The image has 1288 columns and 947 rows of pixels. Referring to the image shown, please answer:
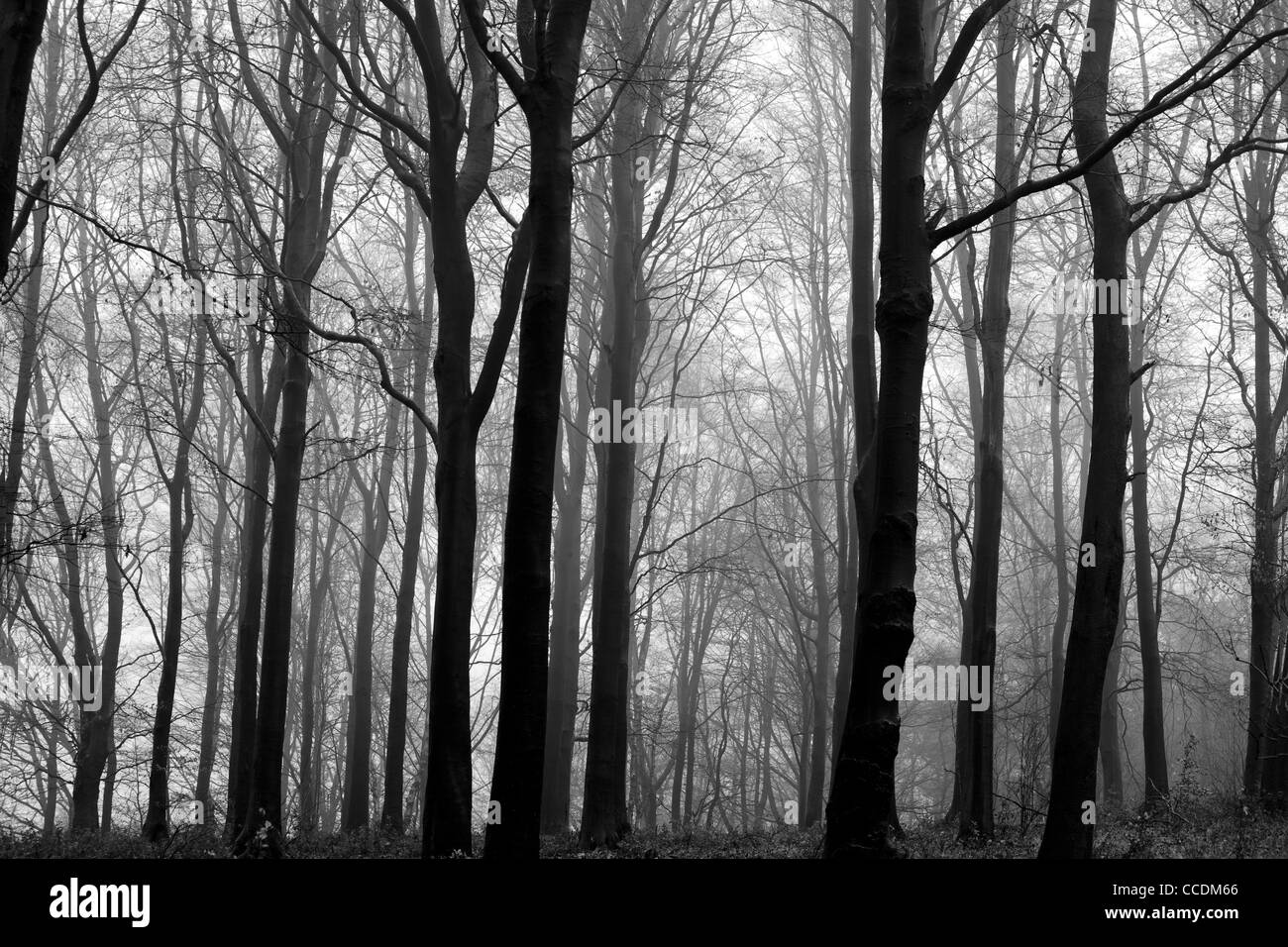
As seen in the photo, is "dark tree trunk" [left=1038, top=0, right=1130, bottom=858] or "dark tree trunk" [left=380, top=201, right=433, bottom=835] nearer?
"dark tree trunk" [left=1038, top=0, right=1130, bottom=858]

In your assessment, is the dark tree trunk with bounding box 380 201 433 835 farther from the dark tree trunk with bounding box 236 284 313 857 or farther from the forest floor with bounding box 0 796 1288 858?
the dark tree trunk with bounding box 236 284 313 857

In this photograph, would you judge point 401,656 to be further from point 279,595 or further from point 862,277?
point 862,277

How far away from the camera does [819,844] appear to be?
9.34 m

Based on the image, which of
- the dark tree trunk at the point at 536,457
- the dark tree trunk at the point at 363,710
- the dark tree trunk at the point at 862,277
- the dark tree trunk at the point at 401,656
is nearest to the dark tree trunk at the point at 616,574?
the dark tree trunk at the point at 862,277

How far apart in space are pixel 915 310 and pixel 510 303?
3.85 meters

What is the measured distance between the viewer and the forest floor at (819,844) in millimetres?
8516

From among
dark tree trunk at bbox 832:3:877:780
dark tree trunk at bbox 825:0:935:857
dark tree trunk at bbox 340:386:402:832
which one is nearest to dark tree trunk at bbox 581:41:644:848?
dark tree trunk at bbox 832:3:877:780

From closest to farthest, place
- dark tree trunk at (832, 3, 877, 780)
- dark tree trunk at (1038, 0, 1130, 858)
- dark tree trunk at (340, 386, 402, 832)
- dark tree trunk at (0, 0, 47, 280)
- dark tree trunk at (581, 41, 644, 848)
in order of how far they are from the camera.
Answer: dark tree trunk at (0, 0, 47, 280)
dark tree trunk at (1038, 0, 1130, 858)
dark tree trunk at (832, 3, 877, 780)
dark tree trunk at (581, 41, 644, 848)
dark tree trunk at (340, 386, 402, 832)

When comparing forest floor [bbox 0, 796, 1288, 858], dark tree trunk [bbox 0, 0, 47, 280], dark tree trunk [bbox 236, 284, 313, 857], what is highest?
dark tree trunk [bbox 0, 0, 47, 280]

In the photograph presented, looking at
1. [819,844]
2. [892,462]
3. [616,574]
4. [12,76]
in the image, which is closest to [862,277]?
[616,574]

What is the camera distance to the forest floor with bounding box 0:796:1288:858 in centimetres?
852

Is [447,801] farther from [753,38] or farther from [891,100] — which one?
[753,38]

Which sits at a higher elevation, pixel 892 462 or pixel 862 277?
pixel 862 277

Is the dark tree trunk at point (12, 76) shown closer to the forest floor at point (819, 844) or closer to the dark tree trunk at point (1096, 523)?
the forest floor at point (819, 844)
